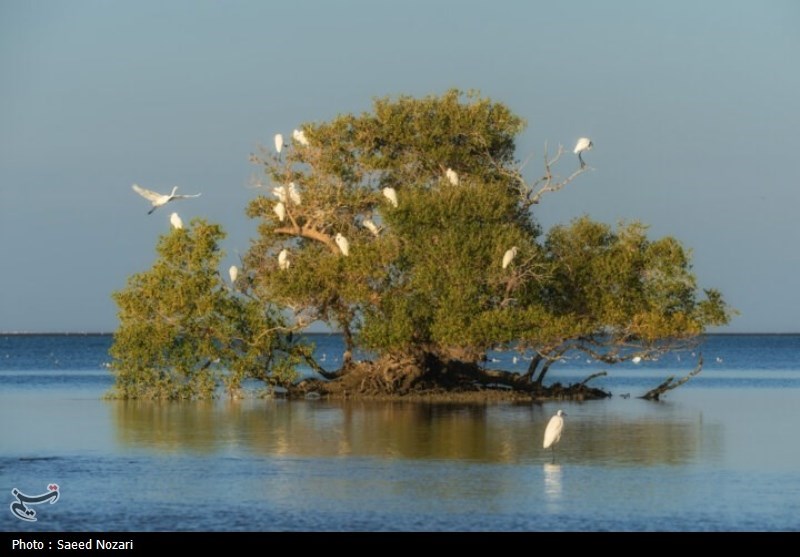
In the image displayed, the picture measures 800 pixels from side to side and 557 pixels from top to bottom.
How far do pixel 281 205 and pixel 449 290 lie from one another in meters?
4.28

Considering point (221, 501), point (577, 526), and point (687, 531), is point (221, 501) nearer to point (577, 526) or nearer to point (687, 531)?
point (577, 526)

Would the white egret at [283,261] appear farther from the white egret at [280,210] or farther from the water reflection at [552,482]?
the water reflection at [552,482]

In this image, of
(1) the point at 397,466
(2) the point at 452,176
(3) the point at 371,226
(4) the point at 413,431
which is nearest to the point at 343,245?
(3) the point at 371,226

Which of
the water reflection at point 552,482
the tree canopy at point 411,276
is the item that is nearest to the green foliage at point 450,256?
the tree canopy at point 411,276

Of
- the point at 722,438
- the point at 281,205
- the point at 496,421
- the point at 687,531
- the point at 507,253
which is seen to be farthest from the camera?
the point at 281,205

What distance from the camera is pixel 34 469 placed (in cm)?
1938

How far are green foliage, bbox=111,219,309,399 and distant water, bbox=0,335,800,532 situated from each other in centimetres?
71

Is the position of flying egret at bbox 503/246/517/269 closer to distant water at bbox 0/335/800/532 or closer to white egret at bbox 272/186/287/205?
distant water at bbox 0/335/800/532

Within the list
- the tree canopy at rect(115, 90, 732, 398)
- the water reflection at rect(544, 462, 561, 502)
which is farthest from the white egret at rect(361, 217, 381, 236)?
the water reflection at rect(544, 462, 561, 502)

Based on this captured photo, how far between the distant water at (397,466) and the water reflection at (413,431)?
4 cm

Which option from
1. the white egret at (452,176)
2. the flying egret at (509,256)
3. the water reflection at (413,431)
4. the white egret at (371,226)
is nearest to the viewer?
the water reflection at (413,431)

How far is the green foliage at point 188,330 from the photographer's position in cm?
3072

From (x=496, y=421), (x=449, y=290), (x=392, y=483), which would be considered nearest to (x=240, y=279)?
(x=449, y=290)

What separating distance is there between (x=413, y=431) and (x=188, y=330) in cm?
810
